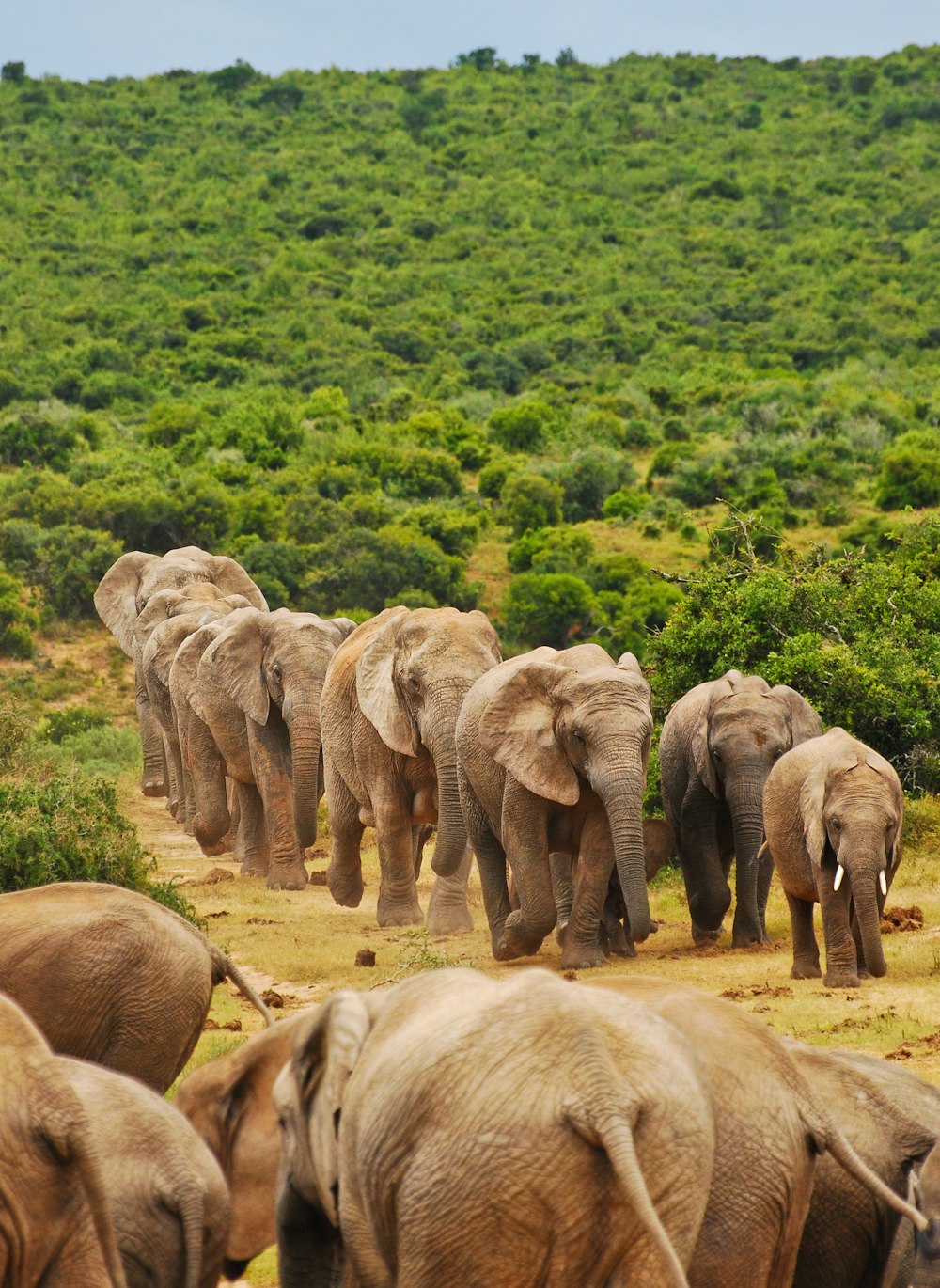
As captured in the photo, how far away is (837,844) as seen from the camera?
1067 cm

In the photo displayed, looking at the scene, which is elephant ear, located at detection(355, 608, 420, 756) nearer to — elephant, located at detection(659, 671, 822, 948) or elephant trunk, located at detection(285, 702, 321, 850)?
elephant trunk, located at detection(285, 702, 321, 850)

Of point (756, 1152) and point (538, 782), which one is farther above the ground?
point (756, 1152)

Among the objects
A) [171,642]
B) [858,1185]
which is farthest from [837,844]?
[171,642]

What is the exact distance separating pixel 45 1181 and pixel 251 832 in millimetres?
13178

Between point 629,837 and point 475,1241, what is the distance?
6656 mm

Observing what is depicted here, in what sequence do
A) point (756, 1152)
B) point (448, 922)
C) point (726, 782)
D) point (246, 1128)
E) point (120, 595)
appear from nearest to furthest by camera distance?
point (756, 1152)
point (246, 1128)
point (726, 782)
point (448, 922)
point (120, 595)

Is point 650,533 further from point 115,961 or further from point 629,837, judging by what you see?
point 115,961

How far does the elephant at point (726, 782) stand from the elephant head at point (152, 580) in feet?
32.0

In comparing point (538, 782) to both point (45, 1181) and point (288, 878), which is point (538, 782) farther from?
point (45, 1181)

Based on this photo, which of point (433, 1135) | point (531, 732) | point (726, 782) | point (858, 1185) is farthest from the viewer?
point (726, 782)

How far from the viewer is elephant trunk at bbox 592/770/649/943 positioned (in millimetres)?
10602

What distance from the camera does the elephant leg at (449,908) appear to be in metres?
13.3

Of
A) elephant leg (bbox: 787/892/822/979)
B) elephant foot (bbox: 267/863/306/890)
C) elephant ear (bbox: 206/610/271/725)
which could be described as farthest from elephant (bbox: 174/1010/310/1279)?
elephant ear (bbox: 206/610/271/725)

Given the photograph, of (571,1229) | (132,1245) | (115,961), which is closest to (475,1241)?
(571,1229)
